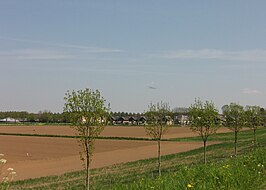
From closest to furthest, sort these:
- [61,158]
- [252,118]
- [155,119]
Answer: [155,119], [252,118], [61,158]

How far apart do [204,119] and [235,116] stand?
8.67 meters

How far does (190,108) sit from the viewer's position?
26.2 meters

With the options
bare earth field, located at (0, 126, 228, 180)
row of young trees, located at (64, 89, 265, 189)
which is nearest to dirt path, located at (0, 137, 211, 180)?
bare earth field, located at (0, 126, 228, 180)

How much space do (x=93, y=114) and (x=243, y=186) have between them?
22.3 feet

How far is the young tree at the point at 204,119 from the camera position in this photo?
25219 millimetres

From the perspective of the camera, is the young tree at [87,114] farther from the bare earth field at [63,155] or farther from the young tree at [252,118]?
the young tree at [252,118]

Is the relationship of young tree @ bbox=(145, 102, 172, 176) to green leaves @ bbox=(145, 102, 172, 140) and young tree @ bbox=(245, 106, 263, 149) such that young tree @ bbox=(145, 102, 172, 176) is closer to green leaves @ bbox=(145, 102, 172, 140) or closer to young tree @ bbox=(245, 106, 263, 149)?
green leaves @ bbox=(145, 102, 172, 140)

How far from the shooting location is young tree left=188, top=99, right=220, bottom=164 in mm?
25219

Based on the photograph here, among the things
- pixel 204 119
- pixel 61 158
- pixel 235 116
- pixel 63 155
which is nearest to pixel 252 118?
pixel 235 116

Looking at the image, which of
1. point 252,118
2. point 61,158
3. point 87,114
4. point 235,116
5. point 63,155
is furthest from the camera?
point 63,155

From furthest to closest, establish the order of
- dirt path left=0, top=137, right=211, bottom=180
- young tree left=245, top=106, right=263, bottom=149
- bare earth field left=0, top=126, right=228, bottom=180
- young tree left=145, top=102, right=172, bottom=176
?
young tree left=245, top=106, right=263, bottom=149 → bare earth field left=0, top=126, right=228, bottom=180 → dirt path left=0, top=137, right=211, bottom=180 → young tree left=145, top=102, right=172, bottom=176

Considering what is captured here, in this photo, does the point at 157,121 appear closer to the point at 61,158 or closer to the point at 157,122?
the point at 157,122

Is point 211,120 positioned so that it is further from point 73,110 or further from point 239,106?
point 73,110

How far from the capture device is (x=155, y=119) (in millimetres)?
23531
